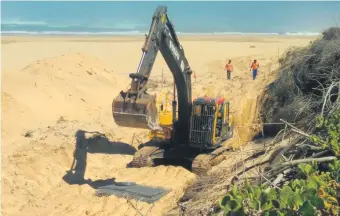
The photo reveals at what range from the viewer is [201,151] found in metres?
11.7

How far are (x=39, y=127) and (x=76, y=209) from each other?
6.25m

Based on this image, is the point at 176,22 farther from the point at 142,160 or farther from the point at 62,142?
the point at 142,160

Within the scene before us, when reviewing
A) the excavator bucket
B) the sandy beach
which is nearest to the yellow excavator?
the excavator bucket

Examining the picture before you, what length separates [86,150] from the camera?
1273cm

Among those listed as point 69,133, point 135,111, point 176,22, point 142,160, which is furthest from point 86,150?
point 176,22

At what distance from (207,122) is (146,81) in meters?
2.87

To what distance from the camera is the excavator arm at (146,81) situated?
8.19 meters

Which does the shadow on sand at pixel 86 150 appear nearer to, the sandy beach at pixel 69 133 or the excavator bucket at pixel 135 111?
the sandy beach at pixel 69 133

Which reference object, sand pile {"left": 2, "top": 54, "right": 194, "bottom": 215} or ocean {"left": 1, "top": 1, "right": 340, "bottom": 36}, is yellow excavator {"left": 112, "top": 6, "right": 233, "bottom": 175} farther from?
ocean {"left": 1, "top": 1, "right": 340, "bottom": 36}

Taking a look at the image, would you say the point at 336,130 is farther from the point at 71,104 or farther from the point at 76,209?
the point at 71,104

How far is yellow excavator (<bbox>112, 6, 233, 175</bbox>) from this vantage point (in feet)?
30.3

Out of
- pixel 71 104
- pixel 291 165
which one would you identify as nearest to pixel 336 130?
pixel 291 165

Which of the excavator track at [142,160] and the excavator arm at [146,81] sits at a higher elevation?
the excavator arm at [146,81]


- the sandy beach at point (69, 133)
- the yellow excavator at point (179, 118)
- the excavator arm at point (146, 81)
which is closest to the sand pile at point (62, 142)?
the sandy beach at point (69, 133)
